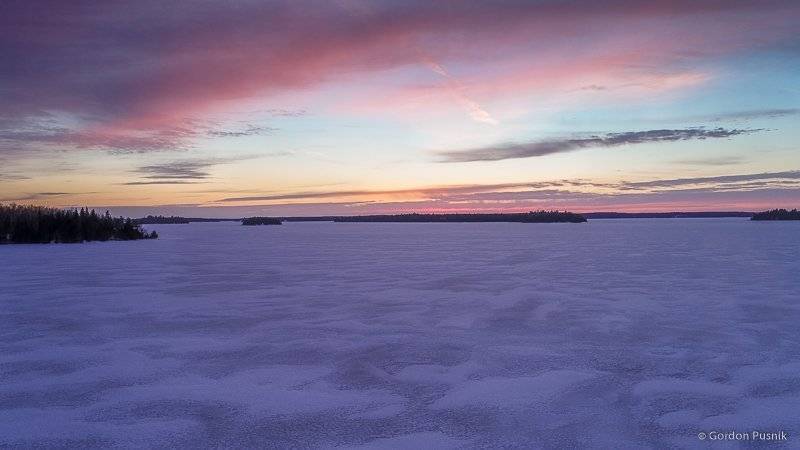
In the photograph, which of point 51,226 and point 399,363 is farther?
point 51,226

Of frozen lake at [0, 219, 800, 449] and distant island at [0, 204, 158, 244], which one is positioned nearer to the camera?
frozen lake at [0, 219, 800, 449]

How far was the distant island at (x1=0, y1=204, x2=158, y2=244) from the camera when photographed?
1975 cm

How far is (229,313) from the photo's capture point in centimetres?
668

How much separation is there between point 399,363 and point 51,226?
20647mm

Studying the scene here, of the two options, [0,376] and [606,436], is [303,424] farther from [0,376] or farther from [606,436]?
[0,376]

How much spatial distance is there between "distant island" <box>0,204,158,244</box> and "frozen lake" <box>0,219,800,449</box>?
506 inches

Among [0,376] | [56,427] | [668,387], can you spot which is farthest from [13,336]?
[668,387]

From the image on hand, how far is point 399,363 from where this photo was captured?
4406 mm

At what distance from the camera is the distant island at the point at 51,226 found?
1975cm

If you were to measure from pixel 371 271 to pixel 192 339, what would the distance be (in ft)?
20.4

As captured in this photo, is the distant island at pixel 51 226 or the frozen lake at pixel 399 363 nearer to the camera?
the frozen lake at pixel 399 363

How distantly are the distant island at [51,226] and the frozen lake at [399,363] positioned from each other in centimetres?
1286

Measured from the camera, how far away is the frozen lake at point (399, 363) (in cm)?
Result: 310

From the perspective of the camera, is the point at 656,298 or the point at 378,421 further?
the point at 656,298
